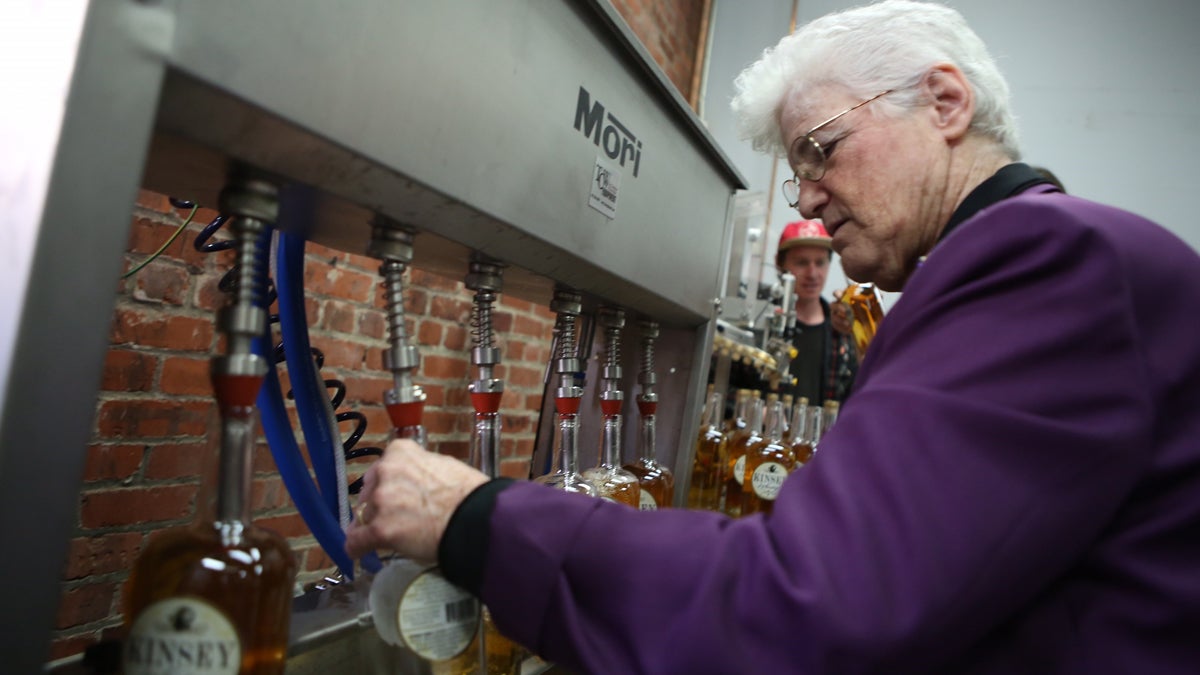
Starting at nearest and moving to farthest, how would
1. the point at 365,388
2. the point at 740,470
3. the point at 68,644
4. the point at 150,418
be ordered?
the point at 68,644, the point at 150,418, the point at 740,470, the point at 365,388

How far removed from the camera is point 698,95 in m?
3.64

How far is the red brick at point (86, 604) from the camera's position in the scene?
124 cm

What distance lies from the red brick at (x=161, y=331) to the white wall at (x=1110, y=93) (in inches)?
83.7

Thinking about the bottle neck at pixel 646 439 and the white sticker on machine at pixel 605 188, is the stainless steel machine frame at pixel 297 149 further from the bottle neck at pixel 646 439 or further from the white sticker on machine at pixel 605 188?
the bottle neck at pixel 646 439

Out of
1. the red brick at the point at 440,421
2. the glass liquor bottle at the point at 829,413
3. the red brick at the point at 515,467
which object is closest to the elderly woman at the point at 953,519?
the glass liquor bottle at the point at 829,413

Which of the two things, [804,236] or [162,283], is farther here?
[804,236]

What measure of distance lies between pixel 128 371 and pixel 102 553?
0.96 ft

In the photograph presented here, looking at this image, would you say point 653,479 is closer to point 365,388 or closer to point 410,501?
point 410,501

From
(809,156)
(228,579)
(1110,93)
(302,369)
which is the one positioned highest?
→ (1110,93)

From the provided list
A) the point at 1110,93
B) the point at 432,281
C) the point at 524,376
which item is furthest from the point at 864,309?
the point at 1110,93

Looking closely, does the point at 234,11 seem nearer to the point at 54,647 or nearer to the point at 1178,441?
the point at 1178,441

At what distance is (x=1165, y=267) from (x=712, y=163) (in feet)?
1.95

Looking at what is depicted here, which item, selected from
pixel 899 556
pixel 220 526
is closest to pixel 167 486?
pixel 220 526

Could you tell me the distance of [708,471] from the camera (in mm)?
1529
